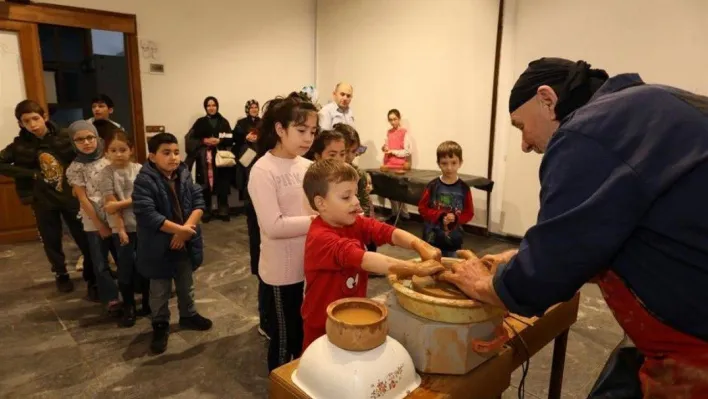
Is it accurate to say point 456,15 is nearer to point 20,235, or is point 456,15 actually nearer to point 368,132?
point 368,132

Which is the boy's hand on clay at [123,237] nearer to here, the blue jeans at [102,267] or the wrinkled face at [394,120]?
the blue jeans at [102,267]

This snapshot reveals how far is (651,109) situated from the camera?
90cm

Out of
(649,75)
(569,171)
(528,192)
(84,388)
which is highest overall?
(649,75)

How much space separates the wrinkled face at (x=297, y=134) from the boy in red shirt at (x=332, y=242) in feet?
1.03

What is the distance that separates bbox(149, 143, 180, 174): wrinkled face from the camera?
2602 millimetres

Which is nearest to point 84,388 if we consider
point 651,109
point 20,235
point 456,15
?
point 651,109

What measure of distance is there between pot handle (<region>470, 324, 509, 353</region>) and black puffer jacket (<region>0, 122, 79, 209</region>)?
3.23 meters

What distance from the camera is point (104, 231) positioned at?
3062 millimetres

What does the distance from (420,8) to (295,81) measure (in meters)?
2.21

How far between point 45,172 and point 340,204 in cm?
280

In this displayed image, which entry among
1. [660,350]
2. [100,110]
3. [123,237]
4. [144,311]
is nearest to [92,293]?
[144,311]

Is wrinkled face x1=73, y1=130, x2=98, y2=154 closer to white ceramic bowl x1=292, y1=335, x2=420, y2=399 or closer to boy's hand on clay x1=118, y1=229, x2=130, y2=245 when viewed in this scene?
boy's hand on clay x1=118, y1=229, x2=130, y2=245

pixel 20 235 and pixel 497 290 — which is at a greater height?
pixel 497 290

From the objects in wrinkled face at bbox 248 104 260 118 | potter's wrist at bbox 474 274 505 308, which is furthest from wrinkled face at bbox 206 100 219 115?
potter's wrist at bbox 474 274 505 308
